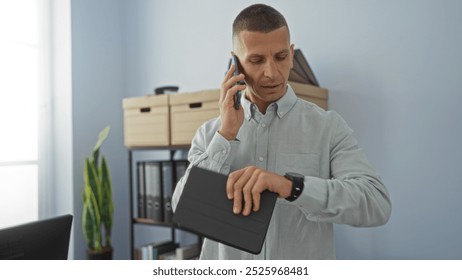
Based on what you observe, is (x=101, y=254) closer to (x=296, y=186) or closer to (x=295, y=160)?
(x=295, y=160)

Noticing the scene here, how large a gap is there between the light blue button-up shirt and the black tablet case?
133mm

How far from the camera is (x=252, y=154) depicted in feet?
3.20

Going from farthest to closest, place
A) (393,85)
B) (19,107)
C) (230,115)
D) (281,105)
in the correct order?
(19,107) → (393,85) → (281,105) → (230,115)

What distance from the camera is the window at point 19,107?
216cm

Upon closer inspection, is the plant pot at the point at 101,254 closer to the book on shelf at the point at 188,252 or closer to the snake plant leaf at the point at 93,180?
the snake plant leaf at the point at 93,180

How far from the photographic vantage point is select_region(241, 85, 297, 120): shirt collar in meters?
0.97

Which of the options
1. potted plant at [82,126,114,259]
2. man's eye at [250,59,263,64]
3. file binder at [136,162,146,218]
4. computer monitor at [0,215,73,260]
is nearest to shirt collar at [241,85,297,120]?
man's eye at [250,59,263,64]

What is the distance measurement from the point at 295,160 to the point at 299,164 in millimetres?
13

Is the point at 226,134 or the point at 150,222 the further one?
the point at 150,222

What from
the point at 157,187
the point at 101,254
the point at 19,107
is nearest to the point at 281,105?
the point at 157,187

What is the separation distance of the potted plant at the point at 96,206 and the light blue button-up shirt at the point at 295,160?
4.06 ft

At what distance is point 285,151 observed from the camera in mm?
960
